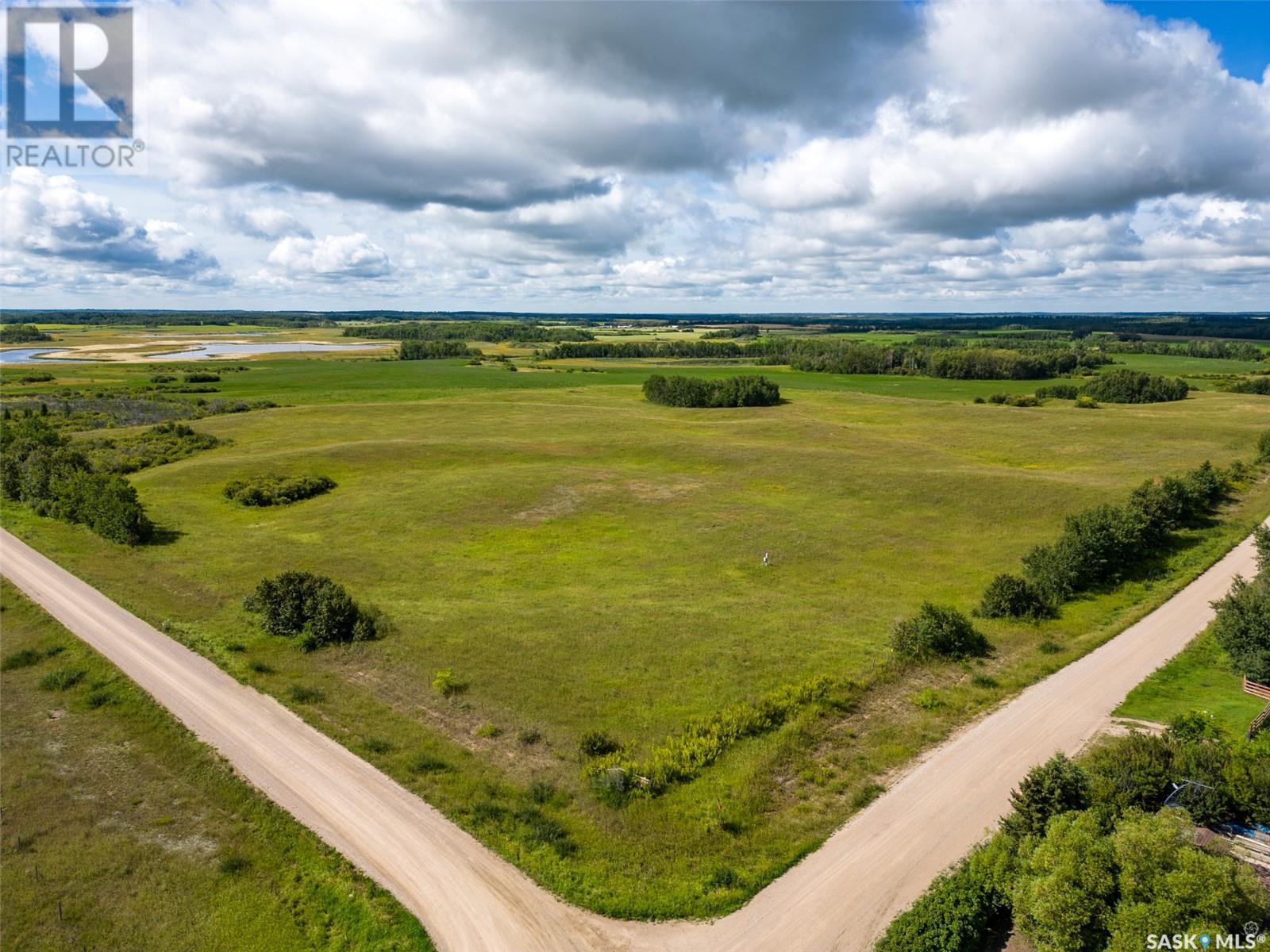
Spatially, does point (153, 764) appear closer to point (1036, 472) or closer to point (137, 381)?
point (1036, 472)

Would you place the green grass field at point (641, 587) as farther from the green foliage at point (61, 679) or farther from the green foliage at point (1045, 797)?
the green foliage at point (1045, 797)

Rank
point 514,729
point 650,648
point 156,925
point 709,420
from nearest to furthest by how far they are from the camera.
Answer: point 156,925 → point 514,729 → point 650,648 → point 709,420

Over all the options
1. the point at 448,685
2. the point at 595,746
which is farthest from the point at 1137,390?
the point at 448,685

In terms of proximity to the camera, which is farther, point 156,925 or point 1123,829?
point 156,925

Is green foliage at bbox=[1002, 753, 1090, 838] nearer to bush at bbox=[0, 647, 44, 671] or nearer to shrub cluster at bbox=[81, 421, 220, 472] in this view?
bush at bbox=[0, 647, 44, 671]

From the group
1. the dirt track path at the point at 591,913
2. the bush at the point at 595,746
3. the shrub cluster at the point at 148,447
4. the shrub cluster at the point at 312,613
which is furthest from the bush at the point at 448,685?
the shrub cluster at the point at 148,447

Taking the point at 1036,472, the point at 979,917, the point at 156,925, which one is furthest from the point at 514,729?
the point at 1036,472

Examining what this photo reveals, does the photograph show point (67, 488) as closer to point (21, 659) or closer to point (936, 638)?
point (21, 659)
